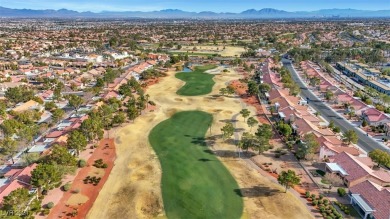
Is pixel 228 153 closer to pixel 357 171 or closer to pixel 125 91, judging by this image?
pixel 357 171

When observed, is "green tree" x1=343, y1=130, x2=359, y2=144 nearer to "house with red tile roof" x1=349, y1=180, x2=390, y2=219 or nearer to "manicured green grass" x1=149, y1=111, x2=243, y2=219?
"house with red tile roof" x1=349, y1=180, x2=390, y2=219

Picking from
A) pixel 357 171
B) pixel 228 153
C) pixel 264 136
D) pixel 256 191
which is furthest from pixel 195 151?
pixel 357 171

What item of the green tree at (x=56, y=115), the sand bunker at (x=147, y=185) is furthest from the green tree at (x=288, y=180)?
the green tree at (x=56, y=115)

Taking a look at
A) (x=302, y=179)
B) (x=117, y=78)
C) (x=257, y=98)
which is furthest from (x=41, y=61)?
(x=302, y=179)

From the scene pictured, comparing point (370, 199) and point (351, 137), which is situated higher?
point (351, 137)

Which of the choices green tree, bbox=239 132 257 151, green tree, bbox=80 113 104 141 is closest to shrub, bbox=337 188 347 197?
green tree, bbox=239 132 257 151

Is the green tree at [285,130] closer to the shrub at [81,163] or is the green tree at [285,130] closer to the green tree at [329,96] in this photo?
the green tree at [329,96]

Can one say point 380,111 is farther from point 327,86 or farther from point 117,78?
point 117,78
